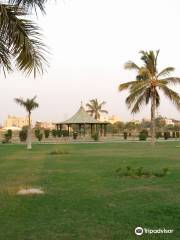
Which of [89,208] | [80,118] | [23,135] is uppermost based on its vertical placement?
[80,118]

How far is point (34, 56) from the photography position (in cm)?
938

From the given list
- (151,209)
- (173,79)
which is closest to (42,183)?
(151,209)

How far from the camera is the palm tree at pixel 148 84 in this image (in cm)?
3650

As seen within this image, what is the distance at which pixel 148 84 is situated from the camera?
36.9m

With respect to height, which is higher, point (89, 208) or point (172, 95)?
point (172, 95)

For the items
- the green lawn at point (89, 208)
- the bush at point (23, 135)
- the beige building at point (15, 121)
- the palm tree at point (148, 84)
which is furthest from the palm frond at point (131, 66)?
the beige building at point (15, 121)

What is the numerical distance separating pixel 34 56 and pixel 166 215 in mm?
4238

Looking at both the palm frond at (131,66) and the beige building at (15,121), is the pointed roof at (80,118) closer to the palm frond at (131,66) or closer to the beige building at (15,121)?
the palm frond at (131,66)

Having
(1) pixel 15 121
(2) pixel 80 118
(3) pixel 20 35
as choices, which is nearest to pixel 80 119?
(2) pixel 80 118

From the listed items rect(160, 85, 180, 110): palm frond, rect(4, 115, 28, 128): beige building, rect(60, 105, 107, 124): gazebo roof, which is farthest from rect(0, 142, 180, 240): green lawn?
rect(4, 115, 28, 128): beige building

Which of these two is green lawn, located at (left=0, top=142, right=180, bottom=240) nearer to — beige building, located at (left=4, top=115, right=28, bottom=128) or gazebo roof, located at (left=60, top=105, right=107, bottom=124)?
gazebo roof, located at (left=60, top=105, right=107, bottom=124)

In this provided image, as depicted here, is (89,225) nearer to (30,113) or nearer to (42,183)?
(42,183)

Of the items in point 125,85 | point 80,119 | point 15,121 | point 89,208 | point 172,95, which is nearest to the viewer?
point 89,208

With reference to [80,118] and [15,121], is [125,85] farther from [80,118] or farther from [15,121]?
[15,121]
